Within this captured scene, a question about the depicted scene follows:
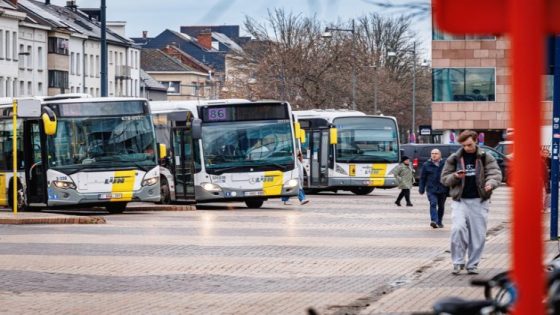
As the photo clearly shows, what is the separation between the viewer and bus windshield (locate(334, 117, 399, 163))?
162 feet

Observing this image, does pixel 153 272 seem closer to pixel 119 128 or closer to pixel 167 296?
pixel 167 296

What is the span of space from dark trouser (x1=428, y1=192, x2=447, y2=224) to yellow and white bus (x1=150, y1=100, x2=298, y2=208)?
8.05m

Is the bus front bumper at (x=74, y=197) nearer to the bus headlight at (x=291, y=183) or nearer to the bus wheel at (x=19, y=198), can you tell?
the bus wheel at (x=19, y=198)

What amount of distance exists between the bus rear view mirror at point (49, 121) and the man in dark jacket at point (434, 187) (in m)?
7.99

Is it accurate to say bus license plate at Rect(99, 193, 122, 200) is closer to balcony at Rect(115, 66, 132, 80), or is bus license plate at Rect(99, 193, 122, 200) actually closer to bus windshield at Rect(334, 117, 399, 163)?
bus windshield at Rect(334, 117, 399, 163)

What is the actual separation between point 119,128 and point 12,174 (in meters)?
2.73

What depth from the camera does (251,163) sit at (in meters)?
36.4

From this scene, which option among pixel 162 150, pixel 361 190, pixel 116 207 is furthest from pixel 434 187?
pixel 361 190

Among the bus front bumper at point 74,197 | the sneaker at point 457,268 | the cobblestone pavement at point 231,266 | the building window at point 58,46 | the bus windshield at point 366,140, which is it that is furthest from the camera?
the building window at point 58,46

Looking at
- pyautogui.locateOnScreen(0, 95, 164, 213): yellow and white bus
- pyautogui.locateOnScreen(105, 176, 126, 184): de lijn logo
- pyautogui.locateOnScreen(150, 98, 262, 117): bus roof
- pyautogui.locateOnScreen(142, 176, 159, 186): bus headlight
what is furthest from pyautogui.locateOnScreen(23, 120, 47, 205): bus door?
pyautogui.locateOnScreen(150, 98, 262, 117): bus roof

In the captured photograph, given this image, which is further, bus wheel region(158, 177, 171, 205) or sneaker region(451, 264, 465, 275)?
bus wheel region(158, 177, 171, 205)

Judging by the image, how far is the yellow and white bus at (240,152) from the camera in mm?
36312

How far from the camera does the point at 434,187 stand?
28.5 metres

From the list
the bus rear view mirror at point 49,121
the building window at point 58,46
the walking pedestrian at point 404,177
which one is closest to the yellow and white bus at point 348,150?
the walking pedestrian at point 404,177
